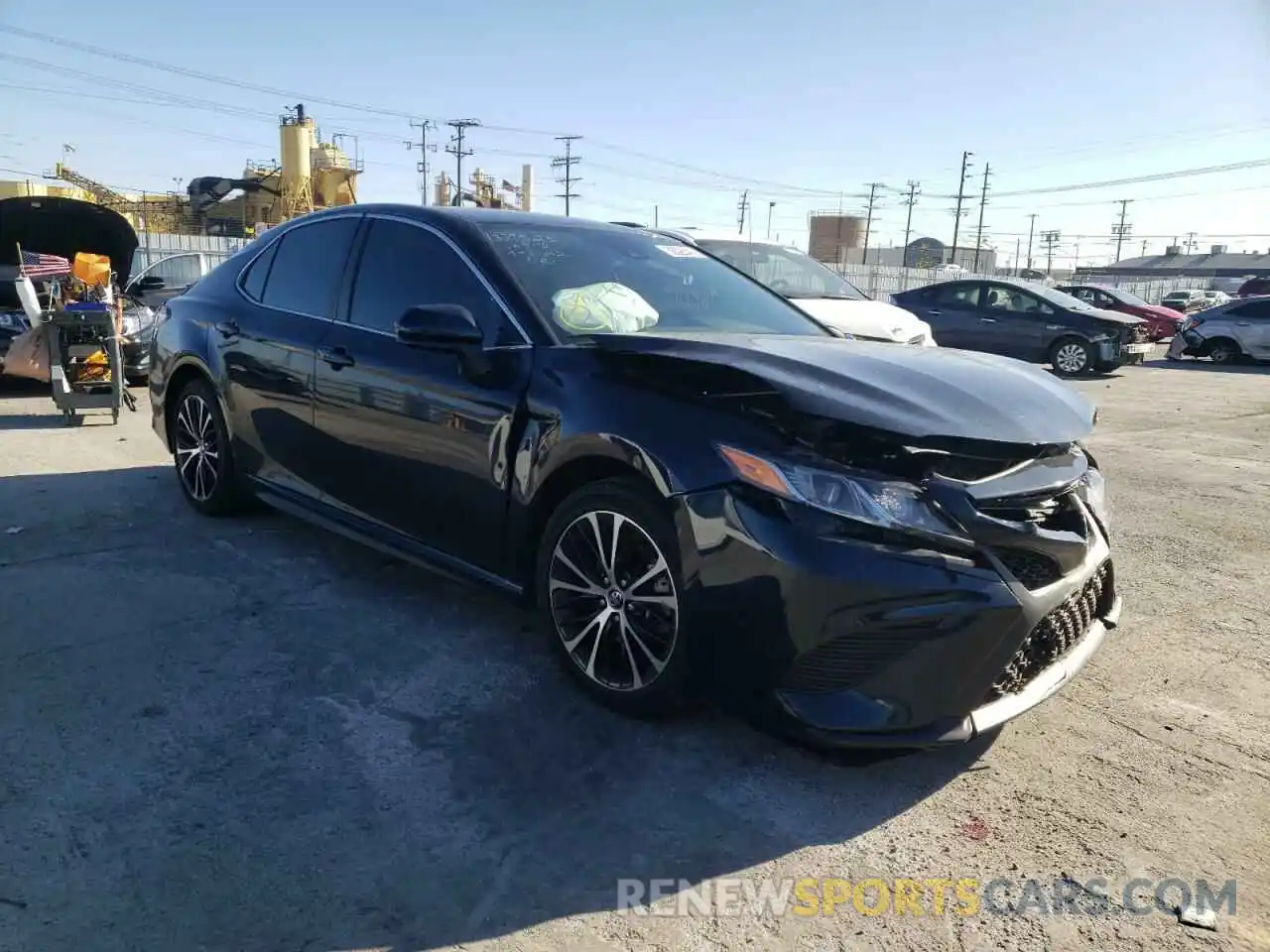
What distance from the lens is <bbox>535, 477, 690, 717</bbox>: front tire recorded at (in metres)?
2.84

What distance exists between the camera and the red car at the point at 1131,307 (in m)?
22.5

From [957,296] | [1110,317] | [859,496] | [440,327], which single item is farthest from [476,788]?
[1110,317]

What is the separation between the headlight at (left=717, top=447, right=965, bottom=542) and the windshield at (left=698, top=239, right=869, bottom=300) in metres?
7.24

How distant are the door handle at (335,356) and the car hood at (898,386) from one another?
4.28ft

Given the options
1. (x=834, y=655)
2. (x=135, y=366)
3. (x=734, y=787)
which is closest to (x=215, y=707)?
(x=734, y=787)

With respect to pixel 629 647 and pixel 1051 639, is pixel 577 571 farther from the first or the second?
pixel 1051 639

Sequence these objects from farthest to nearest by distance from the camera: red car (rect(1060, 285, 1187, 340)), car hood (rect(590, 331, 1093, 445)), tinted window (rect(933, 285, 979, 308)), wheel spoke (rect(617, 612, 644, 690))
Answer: red car (rect(1060, 285, 1187, 340)), tinted window (rect(933, 285, 979, 308)), wheel spoke (rect(617, 612, 644, 690)), car hood (rect(590, 331, 1093, 445))

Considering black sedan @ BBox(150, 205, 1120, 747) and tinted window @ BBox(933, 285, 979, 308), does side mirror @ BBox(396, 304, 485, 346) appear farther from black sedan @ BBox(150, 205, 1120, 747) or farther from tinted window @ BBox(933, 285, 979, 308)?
tinted window @ BBox(933, 285, 979, 308)

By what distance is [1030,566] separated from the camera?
259 centimetres

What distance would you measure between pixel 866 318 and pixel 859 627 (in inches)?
264

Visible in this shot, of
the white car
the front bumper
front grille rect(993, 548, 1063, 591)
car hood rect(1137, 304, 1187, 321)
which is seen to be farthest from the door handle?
car hood rect(1137, 304, 1187, 321)

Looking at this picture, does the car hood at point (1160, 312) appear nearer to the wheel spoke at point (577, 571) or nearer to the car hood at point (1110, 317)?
the car hood at point (1110, 317)

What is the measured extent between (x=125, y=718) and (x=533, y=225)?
2399 mm

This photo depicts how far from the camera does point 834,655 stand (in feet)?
8.21
